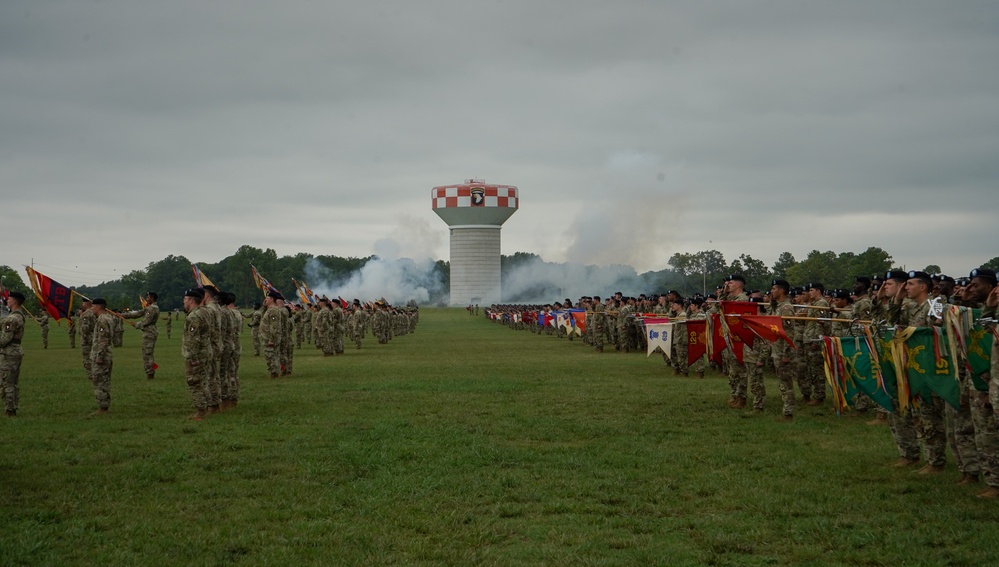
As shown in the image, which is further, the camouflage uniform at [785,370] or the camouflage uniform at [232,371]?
the camouflage uniform at [232,371]

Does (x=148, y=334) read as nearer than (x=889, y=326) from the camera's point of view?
No

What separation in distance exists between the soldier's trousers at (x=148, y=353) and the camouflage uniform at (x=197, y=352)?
8.37m

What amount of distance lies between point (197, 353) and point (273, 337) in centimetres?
823

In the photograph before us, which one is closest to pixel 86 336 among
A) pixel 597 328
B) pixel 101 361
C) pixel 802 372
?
pixel 101 361

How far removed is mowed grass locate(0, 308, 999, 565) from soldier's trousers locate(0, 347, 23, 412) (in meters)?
0.65

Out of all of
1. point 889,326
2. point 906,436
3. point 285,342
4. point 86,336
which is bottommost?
point 906,436

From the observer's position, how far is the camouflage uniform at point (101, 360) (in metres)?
16.1

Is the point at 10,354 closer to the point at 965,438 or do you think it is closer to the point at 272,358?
the point at 272,358

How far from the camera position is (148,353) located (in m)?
23.5

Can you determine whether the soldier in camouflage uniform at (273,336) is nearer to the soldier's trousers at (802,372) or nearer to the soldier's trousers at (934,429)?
the soldier's trousers at (802,372)

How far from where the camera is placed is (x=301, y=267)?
493ft

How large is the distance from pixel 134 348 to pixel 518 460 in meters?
32.7

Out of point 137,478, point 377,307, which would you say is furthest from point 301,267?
point 137,478

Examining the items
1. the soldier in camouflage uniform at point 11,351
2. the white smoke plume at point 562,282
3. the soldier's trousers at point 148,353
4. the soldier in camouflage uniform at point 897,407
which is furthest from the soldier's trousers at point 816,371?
the white smoke plume at point 562,282
